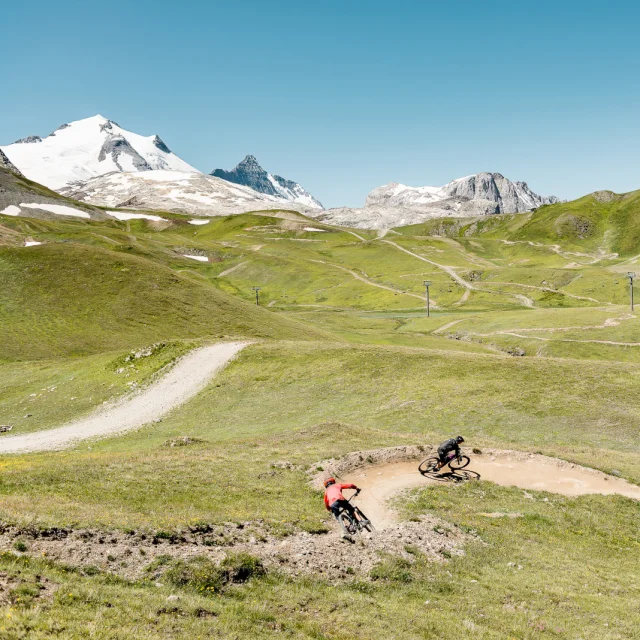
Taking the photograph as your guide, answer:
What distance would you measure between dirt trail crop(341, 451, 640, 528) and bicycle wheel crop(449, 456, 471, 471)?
48 cm

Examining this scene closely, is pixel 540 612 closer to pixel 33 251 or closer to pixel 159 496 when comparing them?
pixel 159 496

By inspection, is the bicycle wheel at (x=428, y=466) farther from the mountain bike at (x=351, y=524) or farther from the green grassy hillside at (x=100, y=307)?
the green grassy hillside at (x=100, y=307)

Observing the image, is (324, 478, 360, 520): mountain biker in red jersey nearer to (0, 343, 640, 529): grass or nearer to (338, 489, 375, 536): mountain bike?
(338, 489, 375, 536): mountain bike

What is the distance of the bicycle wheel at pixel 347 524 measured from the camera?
19609mm

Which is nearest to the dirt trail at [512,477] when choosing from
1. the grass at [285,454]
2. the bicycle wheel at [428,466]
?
the bicycle wheel at [428,466]

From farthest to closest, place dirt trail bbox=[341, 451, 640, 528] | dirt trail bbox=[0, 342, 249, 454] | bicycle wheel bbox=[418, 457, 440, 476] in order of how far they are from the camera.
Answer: dirt trail bbox=[0, 342, 249, 454] → bicycle wheel bbox=[418, 457, 440, 476] → dirt trail bbox=[341, 451, 640, 528]

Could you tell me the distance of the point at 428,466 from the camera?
1129 inches

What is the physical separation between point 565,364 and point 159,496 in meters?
43.1

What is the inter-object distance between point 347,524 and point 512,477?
1331cm

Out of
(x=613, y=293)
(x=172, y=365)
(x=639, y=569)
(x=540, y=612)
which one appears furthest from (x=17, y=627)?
(x=613, y=293)

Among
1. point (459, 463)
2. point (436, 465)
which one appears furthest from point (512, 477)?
point (436, 465)

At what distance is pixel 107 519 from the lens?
1769 centimetres

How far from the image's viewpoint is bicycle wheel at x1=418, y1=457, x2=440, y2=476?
28.2 metres

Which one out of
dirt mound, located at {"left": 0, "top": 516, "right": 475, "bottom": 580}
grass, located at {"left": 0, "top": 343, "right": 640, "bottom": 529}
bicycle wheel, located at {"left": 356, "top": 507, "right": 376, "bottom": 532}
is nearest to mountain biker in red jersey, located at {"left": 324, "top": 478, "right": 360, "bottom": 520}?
bicycle wheel, located at {"left": 356, "top": 507, "right": 376, "bottom": 532}
